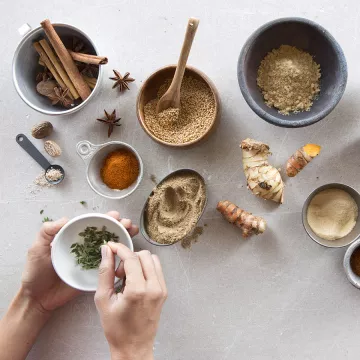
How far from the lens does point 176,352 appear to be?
143 cm

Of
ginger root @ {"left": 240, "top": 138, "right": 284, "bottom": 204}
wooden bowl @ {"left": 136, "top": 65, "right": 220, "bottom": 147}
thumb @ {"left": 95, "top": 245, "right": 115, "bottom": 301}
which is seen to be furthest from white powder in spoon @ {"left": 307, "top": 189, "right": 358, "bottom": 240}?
thumb @ {"left": 95, "top": 245, "right": 115, "bottom": 301}

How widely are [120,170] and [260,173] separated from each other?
0.39 meters

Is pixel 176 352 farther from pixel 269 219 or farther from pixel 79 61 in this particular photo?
pixel 79 61

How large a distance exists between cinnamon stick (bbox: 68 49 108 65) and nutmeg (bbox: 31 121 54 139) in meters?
0.21

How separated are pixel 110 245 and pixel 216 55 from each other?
25.0 inches

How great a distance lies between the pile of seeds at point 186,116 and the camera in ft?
4.33

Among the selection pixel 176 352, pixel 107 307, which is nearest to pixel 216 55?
pixel 107 307

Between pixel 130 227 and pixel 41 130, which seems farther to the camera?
pixel 41 130

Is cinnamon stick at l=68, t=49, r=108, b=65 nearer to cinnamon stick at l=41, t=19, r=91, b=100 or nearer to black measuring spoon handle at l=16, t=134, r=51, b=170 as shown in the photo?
cinnamon stick at l=41, t=19, r=91, b=100

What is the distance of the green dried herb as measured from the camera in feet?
4.09

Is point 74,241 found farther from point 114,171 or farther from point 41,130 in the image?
point 41,130

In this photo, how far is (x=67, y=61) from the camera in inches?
52.3

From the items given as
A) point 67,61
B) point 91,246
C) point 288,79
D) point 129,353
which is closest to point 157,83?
point 67,61

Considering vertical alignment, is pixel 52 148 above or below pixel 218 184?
above
